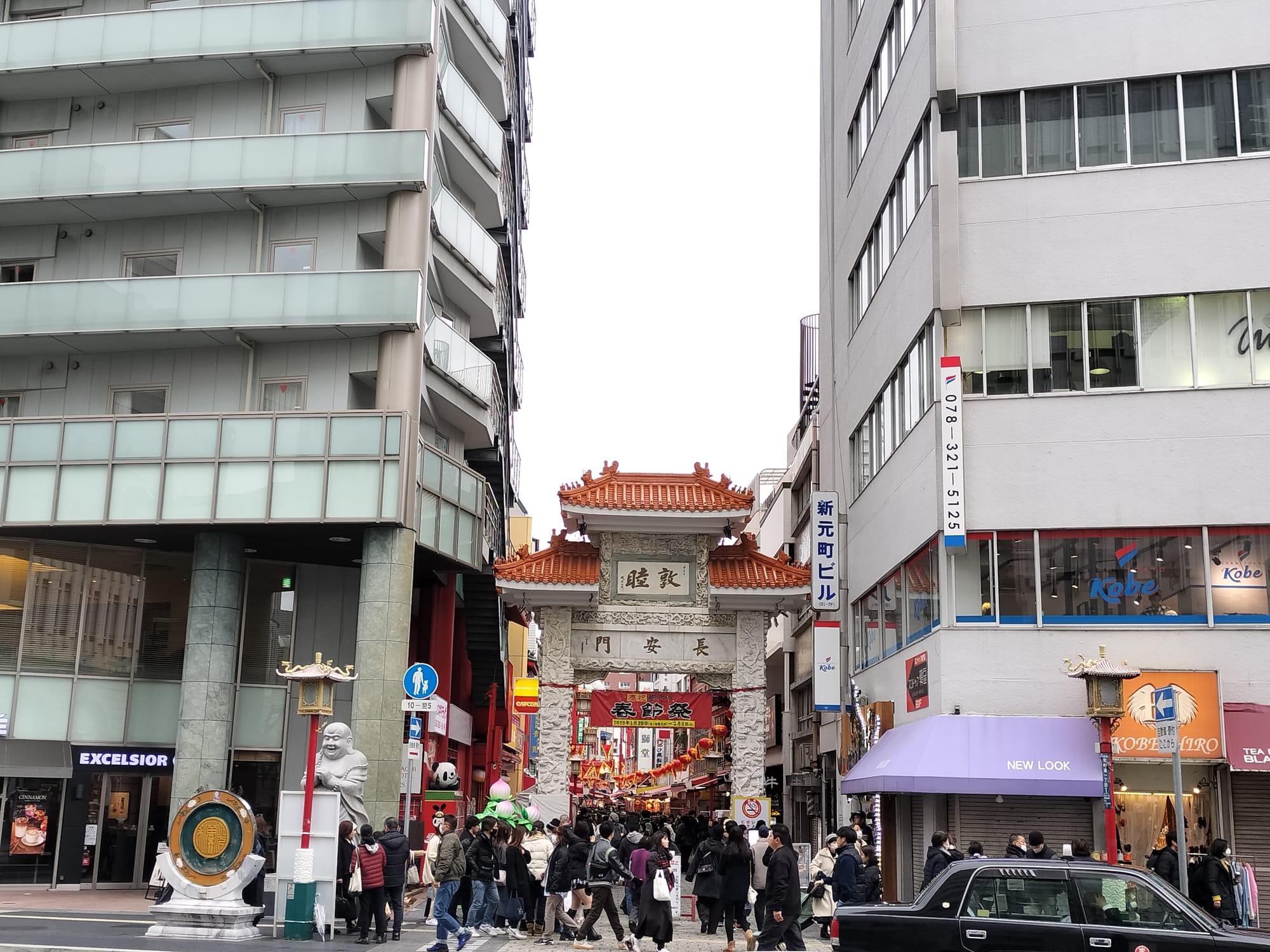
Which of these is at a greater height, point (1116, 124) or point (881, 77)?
point (881, 77)

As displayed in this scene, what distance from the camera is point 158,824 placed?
100 ft

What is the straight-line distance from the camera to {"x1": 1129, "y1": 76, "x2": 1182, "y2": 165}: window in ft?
75.9

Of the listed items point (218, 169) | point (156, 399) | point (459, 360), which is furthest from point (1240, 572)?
point (156, 399)

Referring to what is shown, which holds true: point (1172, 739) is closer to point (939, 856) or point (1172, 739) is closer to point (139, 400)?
point (939, 856)

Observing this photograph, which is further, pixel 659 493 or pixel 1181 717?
pixel 659 493

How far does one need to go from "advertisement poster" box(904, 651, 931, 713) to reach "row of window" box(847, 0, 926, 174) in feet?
42.9

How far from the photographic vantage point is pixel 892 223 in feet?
94.8

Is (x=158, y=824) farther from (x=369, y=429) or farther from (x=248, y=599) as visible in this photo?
(x=369, y=429)

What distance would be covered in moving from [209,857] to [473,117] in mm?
21921

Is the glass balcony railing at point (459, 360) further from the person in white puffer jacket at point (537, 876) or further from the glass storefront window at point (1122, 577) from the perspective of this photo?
the glass storefront window at point (1122, 577)

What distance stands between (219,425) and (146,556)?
495 cm

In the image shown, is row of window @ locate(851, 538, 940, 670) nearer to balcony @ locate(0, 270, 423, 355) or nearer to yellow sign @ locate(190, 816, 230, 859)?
balcony @ locate(0, 270, 423, 355)

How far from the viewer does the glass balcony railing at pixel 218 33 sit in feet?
101

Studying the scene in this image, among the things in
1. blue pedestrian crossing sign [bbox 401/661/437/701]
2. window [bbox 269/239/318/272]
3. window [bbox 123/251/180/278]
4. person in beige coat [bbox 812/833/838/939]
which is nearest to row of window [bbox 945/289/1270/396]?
person in beige coat [bbox 812/833/838/939]
